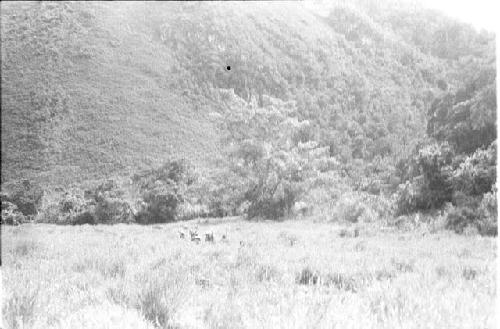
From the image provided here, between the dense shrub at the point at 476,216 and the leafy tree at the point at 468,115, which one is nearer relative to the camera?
the dense shrub at the point at 476,216

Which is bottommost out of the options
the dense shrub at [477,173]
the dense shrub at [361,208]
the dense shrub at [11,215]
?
the dense shrub at [11,215]

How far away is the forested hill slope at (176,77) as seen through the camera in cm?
374

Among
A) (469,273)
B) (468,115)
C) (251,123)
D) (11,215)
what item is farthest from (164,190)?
(469,273)

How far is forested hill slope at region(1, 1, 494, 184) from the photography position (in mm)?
3742

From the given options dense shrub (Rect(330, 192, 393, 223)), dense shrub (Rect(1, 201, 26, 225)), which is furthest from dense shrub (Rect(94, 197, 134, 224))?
dense shrub (Rect(330, 192, 393, 223))

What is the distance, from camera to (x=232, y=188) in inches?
684

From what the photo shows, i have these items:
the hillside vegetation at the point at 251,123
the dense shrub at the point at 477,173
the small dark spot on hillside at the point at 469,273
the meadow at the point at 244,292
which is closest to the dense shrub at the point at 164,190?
the hillside vegetation at the point at 251,123

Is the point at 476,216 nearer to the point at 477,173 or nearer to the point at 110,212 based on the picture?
the point at 477,173

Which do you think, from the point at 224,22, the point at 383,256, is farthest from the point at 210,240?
the point at 224,22

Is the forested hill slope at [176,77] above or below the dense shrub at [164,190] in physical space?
above

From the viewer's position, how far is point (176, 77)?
361 inches

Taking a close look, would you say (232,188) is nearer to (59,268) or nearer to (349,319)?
(59,268)

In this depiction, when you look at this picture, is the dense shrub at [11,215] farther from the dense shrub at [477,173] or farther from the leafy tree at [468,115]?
the leafy tree at [468,115]

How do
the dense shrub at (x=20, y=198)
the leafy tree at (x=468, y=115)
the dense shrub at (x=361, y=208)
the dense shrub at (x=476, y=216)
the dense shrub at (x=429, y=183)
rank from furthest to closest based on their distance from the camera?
the dense shrub at (x=20, y=198), the dense shrub at (x=361, y=208), the leafy tree at (x=468, y=115), the dense shrub at (x=429, y=183), the dense shrub at (x=476, y=216)
